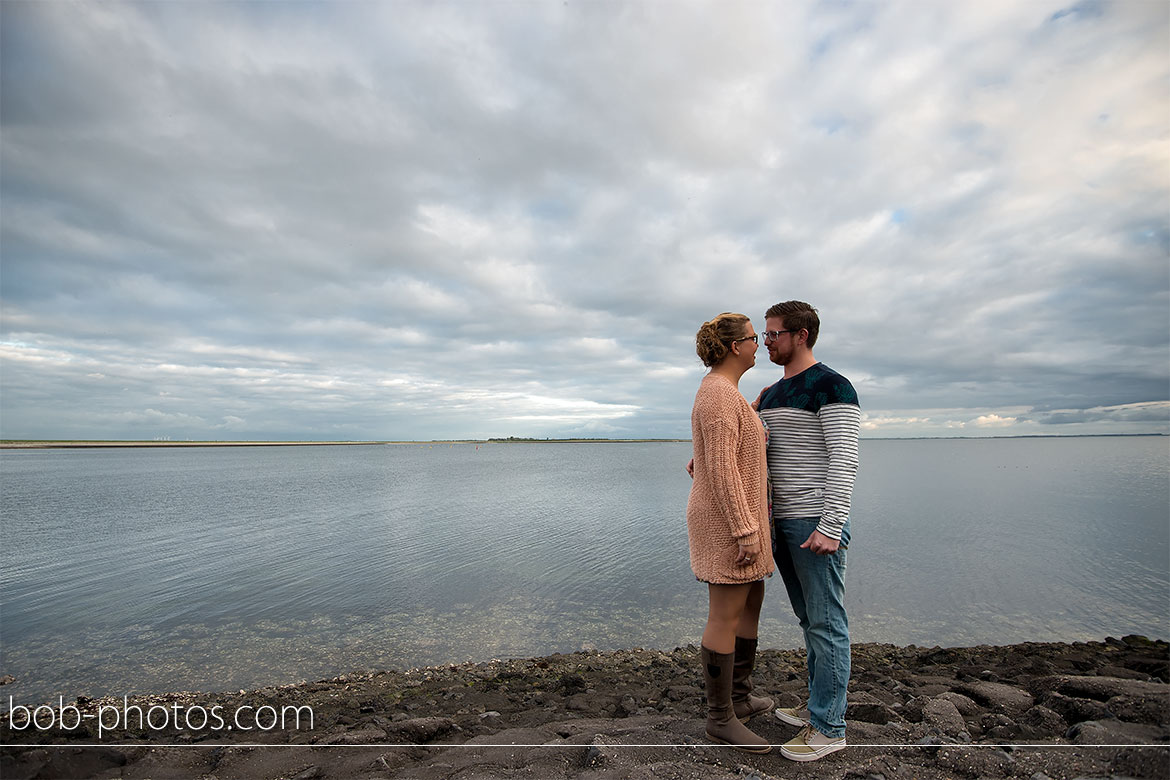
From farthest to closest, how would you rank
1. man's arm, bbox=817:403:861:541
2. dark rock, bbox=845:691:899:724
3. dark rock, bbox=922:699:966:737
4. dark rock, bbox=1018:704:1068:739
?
dark rock, bbox=845:691:899:724, dark rock, bbox=922:699:966:737, dark rock, bbox=1018:704:1068:739, man's arm, bbox=817:403:861:541

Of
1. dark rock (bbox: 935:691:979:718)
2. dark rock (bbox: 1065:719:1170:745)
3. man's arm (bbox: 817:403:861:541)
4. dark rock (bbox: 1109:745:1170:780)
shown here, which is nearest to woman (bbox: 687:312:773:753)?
man's arm (bbox: 817:403:861:541)

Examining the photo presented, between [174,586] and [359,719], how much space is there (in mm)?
9290

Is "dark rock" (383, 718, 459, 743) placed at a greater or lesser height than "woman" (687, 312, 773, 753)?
lesser

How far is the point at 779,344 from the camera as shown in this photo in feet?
12.4

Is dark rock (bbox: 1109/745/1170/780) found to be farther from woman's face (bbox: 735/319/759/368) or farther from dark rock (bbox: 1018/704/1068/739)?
woman's face (bbox: 735/319/759/368)

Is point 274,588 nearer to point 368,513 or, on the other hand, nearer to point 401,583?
point 401,583

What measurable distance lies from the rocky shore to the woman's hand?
121cm

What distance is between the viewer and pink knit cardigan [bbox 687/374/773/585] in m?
3.47

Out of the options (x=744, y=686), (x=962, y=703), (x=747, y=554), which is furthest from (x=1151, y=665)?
(x=747, y=554)

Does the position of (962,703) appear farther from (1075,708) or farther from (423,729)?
(423,729)

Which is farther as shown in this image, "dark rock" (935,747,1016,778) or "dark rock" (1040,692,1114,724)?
"dark rock" (1040,692,1114,724)

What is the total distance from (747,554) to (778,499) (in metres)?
0.52

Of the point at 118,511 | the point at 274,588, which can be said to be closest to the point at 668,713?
the point at 274,588

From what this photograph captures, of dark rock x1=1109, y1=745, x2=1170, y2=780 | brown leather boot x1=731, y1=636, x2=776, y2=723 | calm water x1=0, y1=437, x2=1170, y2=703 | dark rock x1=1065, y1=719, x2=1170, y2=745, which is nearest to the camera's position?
dark rock x1=1109, y1=745, x2=1170, y2=780
